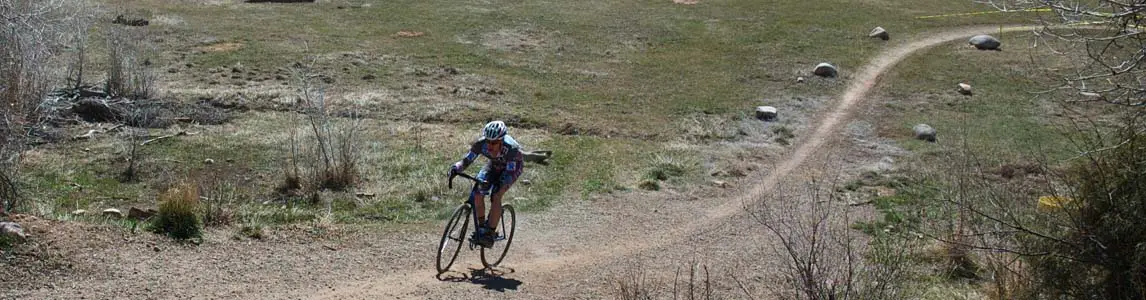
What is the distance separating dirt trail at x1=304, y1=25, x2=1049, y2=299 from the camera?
11.8 m

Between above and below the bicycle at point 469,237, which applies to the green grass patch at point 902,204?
below

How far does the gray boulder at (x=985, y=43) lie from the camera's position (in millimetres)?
33344

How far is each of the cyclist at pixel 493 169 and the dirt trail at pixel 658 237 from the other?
78 centimetres

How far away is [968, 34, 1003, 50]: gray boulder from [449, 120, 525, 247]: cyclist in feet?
81.7

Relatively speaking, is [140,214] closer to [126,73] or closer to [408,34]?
[126,73]

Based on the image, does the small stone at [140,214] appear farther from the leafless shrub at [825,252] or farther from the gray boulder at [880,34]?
the gray boulder at [880,34]

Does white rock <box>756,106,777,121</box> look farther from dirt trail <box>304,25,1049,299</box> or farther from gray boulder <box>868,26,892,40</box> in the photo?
gray boulder <box>868,26,892,40</box>

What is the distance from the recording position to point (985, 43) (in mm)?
33375

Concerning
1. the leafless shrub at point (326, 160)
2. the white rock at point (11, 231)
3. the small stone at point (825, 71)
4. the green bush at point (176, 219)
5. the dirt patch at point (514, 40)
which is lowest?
the dirt patch at point (514, 40)

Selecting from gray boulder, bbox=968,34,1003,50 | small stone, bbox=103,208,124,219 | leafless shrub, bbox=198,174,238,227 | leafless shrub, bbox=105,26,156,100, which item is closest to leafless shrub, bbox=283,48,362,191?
leafless shrub, bbox=198,174,238,227

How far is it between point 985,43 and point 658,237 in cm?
2169

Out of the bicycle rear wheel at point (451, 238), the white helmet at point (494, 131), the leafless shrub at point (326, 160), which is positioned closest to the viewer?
the white helmet at point (494, 131)

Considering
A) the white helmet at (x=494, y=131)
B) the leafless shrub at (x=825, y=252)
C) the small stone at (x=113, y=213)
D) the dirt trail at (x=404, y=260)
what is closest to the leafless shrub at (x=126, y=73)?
the small stone at (x=113, y=213)

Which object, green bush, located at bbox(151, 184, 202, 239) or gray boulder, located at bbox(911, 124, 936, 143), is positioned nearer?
green bush, located at bbox(151, 184, 202, 239)
